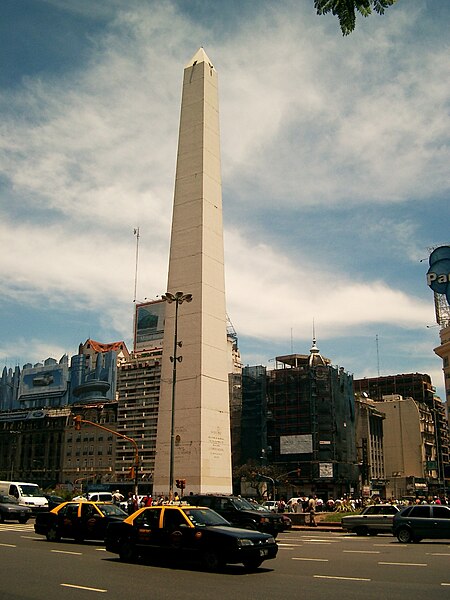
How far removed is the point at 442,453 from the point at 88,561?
138 m

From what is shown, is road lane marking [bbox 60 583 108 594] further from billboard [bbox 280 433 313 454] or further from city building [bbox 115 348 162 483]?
city building [bbox 115 348 162 483]

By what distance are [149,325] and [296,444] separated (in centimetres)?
4381

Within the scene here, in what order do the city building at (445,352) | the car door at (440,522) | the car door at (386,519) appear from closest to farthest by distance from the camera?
the car door at (440,522) → the car door at (386,519) → the city building at (445,352)

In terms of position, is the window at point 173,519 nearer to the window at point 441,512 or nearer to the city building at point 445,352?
the window at point 441,512

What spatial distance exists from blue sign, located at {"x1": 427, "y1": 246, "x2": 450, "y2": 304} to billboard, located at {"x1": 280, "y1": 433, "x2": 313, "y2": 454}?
32.0 meters

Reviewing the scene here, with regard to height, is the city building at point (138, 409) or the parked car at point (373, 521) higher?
the city building at point (138, 409)

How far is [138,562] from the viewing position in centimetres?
1566

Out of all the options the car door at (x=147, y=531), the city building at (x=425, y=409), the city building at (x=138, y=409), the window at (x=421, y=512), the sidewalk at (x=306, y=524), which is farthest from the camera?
the city building at (x=425, y=409)

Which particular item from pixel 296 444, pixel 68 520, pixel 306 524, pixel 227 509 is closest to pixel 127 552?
pixel 68 520

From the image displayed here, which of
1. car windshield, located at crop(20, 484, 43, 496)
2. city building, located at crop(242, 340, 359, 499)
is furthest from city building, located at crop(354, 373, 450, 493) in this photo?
car windshield, located at crop(20, 484, 43, 496)

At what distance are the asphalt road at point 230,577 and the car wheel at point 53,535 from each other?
2.49 metres

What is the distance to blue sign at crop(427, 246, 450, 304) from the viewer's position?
72.8 m

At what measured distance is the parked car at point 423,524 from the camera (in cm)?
2319

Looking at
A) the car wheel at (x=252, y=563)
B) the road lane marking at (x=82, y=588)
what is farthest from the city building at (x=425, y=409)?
the road lane marking at (x=82, y=588)
